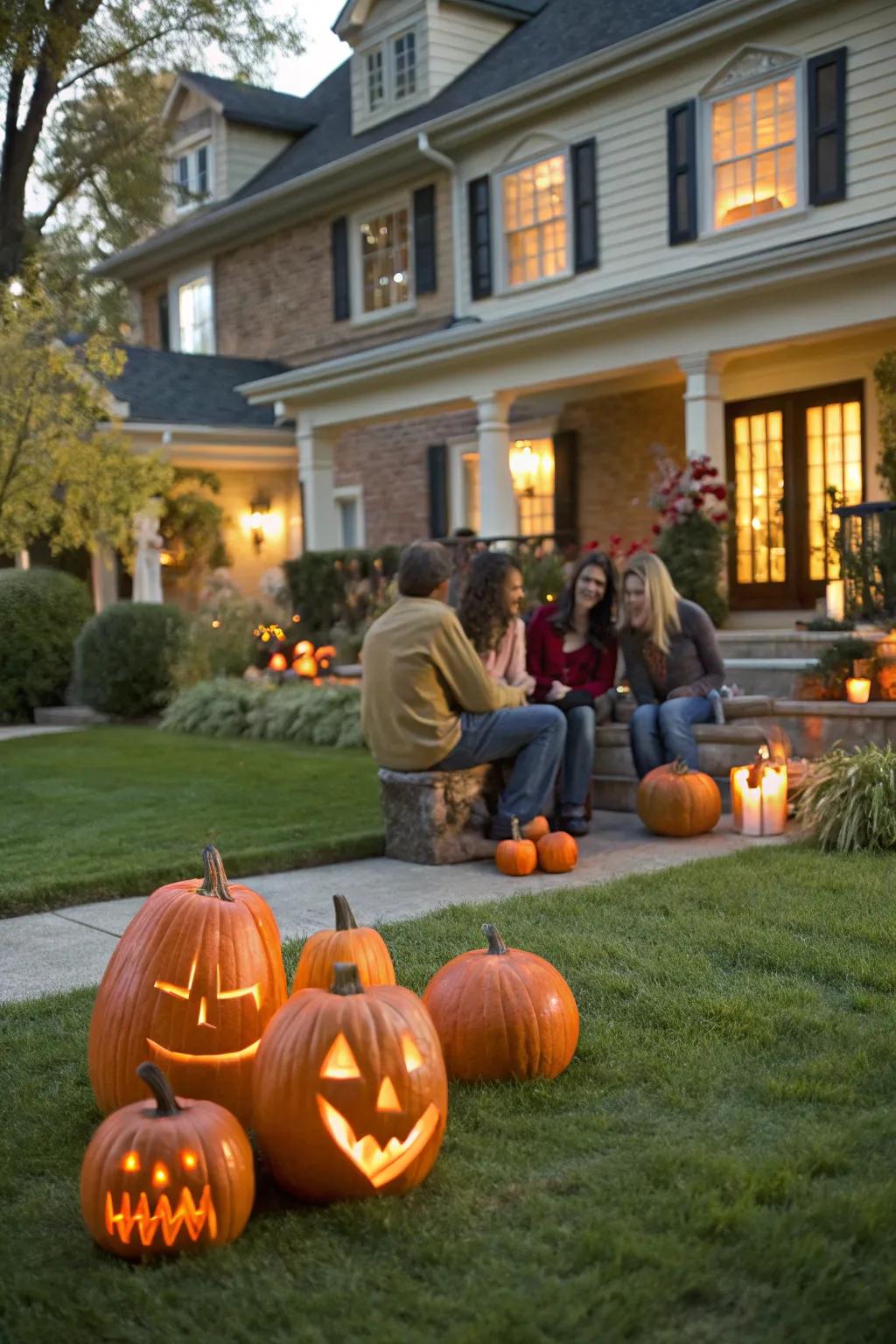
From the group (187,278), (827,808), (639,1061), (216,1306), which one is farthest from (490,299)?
(216,1306)

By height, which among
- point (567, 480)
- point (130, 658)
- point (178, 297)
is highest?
point (178, 297)

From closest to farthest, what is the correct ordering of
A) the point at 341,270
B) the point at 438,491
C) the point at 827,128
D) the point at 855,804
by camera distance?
1. the point at 855,804
2. the point at 827,128
3. the point at 438,491
4. the point at 341,270

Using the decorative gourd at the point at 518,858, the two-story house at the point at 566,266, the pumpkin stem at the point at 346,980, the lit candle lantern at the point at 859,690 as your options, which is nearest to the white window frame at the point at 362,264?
the two-story house at the point at 566,266

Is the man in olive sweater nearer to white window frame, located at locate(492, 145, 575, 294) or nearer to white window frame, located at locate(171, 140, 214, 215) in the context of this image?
white window frame, located at locate(492, 145, 575, 294)

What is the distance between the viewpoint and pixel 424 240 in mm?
15969

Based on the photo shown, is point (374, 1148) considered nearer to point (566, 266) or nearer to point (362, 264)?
point (566, 266)

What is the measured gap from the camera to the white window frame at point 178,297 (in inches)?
800

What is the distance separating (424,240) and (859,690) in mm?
10451

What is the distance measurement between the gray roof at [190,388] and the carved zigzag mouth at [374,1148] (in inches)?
615

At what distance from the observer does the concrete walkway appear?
179 inches

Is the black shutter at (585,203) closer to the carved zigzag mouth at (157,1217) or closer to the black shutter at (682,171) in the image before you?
the black shutter at (682,171)

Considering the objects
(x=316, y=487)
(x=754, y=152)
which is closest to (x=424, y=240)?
(x=316, y=487)

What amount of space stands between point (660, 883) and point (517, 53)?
1292 centimetres

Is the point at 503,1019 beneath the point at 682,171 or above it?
beneath
